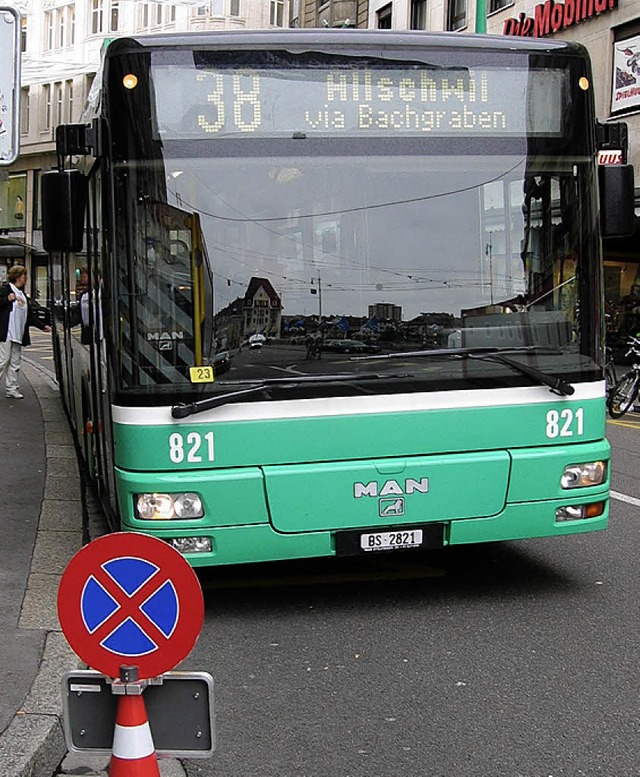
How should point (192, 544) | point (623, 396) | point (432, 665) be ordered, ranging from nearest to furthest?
point (432, 665)
point (192, 544)
point (623, 396)

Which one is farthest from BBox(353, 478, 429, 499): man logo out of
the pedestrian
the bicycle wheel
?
the bicycle wheel

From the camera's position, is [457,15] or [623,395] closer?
[623,395]

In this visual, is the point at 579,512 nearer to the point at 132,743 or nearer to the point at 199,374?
the point at 199,374

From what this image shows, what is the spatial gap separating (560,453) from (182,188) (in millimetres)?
2461

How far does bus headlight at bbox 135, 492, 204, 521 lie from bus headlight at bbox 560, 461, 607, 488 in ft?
6.62

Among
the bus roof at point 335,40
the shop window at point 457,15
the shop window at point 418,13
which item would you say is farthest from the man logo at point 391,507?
the shop window at point 418,13

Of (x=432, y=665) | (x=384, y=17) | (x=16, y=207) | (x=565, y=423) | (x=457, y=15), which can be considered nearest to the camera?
(x=432, y=665)

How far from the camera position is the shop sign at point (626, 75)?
25.7 metres

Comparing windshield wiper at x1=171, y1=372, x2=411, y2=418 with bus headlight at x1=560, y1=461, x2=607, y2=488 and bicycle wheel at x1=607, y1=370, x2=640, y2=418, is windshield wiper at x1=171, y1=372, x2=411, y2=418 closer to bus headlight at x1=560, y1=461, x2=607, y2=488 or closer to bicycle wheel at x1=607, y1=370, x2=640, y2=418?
bus headlight at x1=560, y1=461, x2=607, y2=488

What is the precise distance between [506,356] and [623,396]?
11.4m

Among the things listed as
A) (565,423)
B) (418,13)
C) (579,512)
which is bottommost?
(579,512)

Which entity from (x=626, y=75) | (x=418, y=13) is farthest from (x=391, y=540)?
(x=418, y=13)

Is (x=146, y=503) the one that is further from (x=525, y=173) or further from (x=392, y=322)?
(x=525, y=173)

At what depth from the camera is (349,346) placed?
5879 mm
